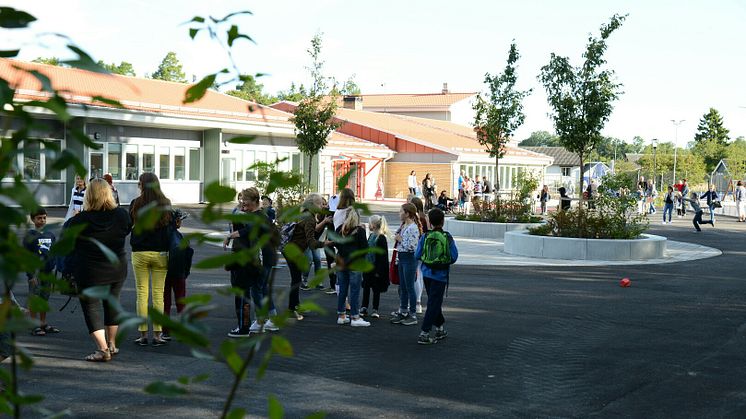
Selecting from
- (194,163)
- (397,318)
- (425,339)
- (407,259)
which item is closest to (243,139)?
(425,339)

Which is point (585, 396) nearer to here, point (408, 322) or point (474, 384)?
point (474, 384)

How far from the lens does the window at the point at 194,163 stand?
39625 mm

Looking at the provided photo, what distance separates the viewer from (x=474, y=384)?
7.71 meters

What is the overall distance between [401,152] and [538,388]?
46.7 m

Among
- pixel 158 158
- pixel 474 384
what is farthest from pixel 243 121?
pixel 474 384

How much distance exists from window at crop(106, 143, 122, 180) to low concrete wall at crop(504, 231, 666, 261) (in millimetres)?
20632

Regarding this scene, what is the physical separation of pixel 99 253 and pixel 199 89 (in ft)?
21.9

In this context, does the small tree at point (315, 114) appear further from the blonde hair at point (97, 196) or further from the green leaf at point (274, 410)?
the green leaf at point (274, 410)

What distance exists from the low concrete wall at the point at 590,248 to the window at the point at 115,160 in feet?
67.7

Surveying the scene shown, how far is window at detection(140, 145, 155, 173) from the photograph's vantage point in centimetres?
3691

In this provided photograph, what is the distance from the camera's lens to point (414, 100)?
80.3 metres

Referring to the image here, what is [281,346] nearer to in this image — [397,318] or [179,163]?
[397,318]

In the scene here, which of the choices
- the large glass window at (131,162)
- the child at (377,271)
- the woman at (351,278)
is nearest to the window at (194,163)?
the large glass window at (131,162)

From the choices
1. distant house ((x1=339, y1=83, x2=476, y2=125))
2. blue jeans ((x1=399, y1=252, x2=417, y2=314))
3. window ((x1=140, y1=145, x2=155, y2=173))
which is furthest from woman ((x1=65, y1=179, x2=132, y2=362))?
distant house ((x1=339, y1=83, x2=476, y2=125))
